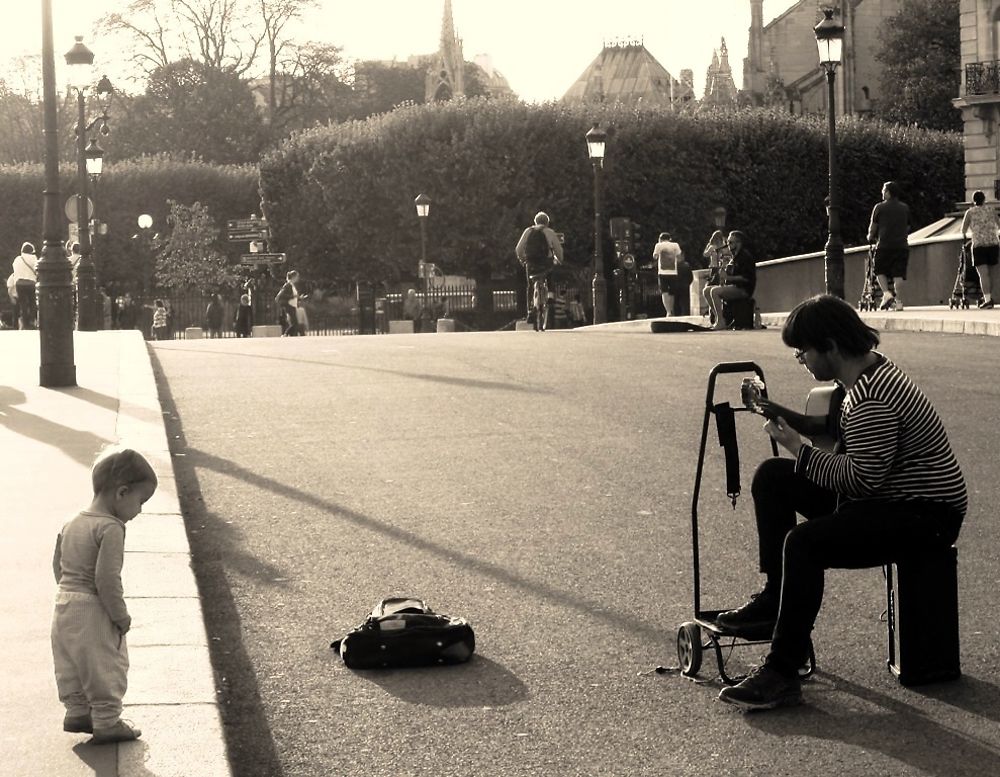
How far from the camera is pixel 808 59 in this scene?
302ft

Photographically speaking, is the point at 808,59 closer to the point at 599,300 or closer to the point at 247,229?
the point at 247,229

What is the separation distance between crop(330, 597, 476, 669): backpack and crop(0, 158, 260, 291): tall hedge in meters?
57.6

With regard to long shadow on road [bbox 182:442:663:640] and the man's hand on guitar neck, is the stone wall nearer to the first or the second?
long shadow on road [bbox 182:442:663:640]

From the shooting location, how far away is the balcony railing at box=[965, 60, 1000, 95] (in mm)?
48094

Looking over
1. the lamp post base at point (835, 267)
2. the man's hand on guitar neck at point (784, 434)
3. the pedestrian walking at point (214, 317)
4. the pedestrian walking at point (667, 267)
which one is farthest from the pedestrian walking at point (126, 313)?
the man's hand on guitar neck at point (784, 434)

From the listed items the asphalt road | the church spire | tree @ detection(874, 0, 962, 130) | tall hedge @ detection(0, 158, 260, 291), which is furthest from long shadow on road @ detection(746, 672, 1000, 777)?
the church spire

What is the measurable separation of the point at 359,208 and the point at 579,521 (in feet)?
149

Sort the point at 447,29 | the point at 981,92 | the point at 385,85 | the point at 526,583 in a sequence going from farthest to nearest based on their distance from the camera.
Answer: the point at 447,29 < the point at 385,85 < the point at 981,92 < the point at 526,583

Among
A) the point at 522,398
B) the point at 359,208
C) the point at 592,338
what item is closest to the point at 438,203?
the point at 359,208

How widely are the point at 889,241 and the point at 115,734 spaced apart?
23745mm

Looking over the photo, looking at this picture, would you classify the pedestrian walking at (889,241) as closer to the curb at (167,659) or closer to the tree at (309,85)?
the curb at (167,659)

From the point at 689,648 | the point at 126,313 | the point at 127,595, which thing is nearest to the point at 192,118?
the point at 126,313

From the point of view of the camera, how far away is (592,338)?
22.4 metres

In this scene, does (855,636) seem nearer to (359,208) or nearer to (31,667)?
(31,667)
